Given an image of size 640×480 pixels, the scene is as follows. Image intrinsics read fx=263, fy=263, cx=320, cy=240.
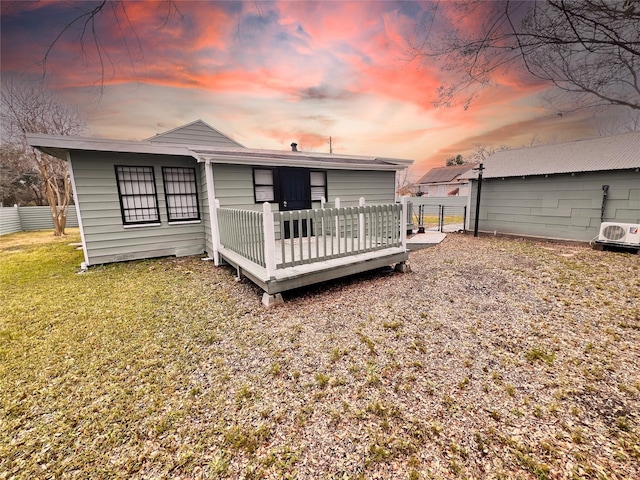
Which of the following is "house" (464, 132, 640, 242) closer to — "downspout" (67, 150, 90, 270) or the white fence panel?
"downspout" (67, 150, 90, 270)

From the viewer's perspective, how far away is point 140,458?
5.66ft

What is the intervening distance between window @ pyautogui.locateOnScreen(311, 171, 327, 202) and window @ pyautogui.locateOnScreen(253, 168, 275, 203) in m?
1.32

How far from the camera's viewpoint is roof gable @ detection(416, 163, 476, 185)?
3161 cm

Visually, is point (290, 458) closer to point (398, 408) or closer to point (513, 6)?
point (398, 408)

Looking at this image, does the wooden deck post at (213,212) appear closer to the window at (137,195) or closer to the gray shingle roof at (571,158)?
the window at (137,195)

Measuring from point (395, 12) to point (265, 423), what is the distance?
12.9 ft

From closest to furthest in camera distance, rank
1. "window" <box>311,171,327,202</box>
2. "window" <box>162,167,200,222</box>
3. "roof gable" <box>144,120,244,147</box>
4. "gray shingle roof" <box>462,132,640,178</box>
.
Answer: "window" <box>162,167,200,222</box>
"gray shingle roof" <box>462,132,640,178</box>
"window" <box>311,171,327,202</box>
"roof gable" <box>144,120,244,147</box>

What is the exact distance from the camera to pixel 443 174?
33.2 m

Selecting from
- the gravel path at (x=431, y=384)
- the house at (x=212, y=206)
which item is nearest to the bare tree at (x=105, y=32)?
the house at (x=212, y=206)

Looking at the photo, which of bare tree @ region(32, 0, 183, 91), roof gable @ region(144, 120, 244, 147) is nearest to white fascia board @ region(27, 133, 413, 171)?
bare tree @ region(32, 0, 183, 91)

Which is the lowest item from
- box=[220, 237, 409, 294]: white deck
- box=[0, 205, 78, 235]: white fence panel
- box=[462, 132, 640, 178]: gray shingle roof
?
box=[220, 237, 409, 294]: white deck

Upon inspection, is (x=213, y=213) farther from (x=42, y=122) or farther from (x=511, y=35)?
(x=42, y=122)

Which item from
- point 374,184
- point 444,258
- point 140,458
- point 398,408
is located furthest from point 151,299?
point 374,184


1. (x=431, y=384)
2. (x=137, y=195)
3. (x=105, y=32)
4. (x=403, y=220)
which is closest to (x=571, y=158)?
(x=403, y=220)
